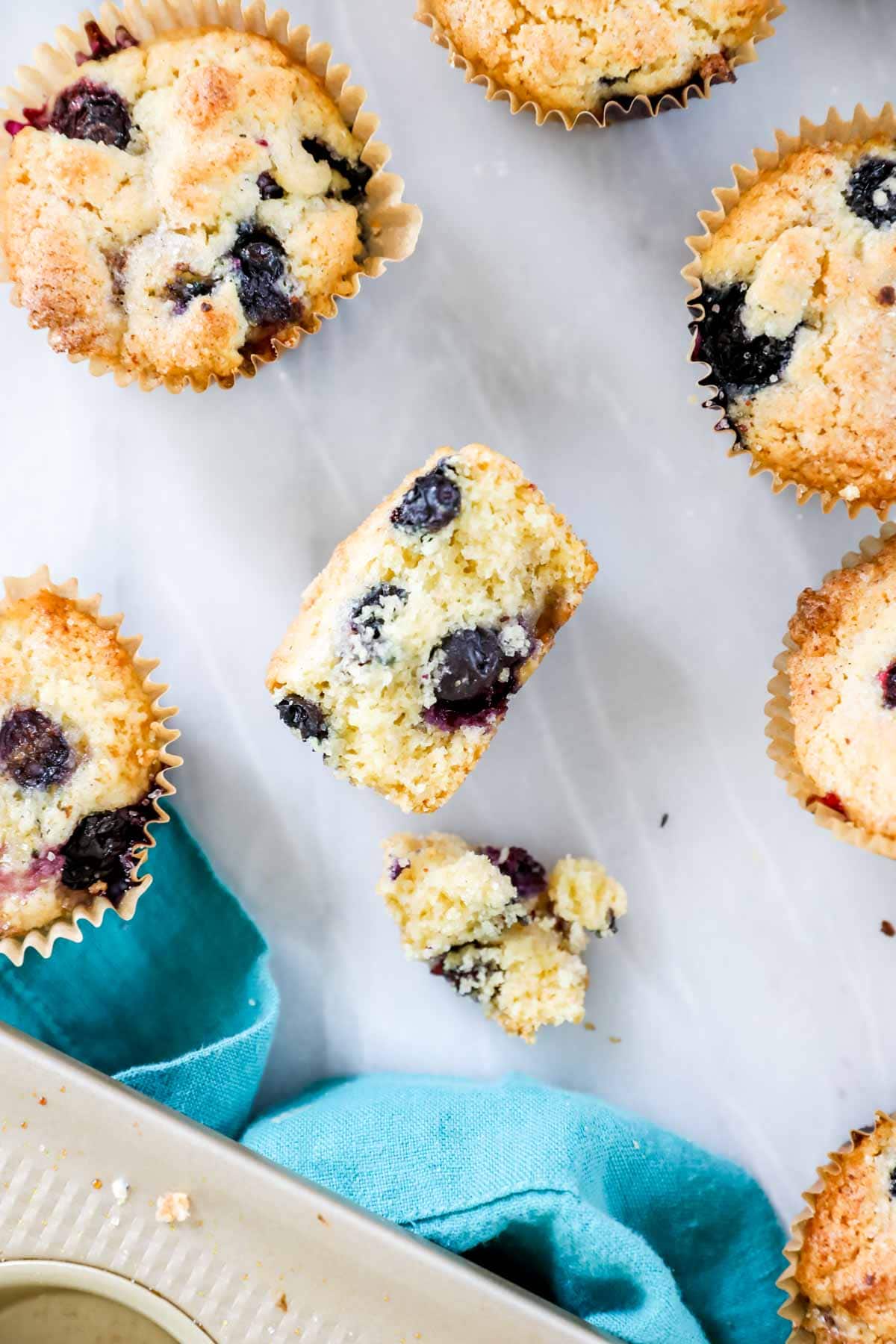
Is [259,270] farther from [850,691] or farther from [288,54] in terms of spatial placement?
[850,691]

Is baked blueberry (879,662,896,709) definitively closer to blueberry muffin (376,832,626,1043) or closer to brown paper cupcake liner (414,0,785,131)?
blueberry muffin (376,832,626,1043)

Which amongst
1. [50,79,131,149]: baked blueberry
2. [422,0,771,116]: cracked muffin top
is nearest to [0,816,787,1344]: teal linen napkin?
[50,79,131,149]: baked blueberry

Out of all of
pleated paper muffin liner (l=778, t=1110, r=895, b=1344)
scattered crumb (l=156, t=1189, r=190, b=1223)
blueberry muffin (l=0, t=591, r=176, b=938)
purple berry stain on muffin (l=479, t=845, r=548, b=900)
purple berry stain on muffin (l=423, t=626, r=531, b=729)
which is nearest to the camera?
scattered crumb (l=156, t=1189, r=190, b=1223)

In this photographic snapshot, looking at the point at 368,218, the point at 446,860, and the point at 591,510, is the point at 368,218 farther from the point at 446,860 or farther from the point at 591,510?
the point at 446,860

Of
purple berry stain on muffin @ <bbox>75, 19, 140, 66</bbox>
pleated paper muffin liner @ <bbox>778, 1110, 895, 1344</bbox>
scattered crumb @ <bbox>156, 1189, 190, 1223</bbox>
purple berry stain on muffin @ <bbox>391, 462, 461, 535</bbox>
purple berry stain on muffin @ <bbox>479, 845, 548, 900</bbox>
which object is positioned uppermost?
purple berry stain on muffin @ <bbox>75, 19, 140, 66</bbox>

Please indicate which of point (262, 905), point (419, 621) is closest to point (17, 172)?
point (419, 621)

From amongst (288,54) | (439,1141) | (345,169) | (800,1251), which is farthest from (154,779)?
(800,1251)
